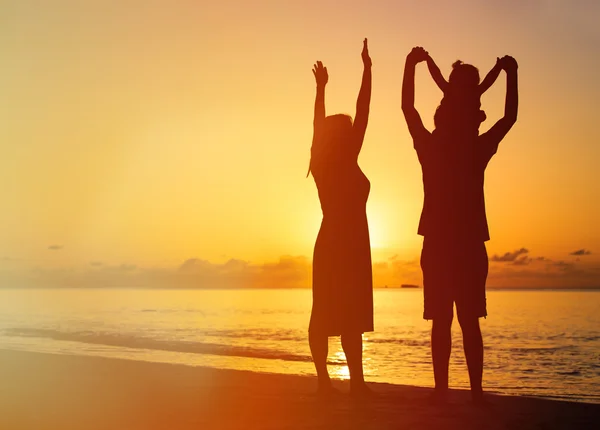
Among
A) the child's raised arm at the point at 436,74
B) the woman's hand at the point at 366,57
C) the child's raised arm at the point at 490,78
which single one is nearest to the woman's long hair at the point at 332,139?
the woman's hand at the point at 366,57

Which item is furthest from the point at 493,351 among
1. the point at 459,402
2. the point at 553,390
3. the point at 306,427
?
the point at 306,427

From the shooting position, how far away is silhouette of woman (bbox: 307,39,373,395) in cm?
807

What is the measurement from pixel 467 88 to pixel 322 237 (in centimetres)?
224

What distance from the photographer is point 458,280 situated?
7684 millimetres

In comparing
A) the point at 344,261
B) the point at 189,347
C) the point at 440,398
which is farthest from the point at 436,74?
the point at 189,347

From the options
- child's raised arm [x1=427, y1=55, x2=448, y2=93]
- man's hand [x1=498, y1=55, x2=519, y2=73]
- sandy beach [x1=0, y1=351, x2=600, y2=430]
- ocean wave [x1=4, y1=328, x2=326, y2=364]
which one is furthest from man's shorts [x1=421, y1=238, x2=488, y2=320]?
ocean wave [x1=4, y1=328, x2=326, y2=364]

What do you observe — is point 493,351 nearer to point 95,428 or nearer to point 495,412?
point 495,412

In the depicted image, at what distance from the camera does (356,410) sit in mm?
7418

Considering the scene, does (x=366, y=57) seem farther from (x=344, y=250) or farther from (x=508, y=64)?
(x=344, y=250)

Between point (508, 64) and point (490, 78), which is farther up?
point (508, 64)

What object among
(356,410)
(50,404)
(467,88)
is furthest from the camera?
(50,404)

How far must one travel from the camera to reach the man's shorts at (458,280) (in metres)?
7.63

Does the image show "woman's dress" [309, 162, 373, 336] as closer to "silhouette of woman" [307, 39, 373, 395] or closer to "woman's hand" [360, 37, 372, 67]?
"silhouette of woman" [307, 39, 373, 395]

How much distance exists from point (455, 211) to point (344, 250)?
4.16 feet
